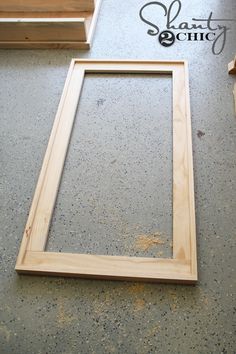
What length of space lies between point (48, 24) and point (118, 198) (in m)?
1.12

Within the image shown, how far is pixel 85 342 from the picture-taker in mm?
847

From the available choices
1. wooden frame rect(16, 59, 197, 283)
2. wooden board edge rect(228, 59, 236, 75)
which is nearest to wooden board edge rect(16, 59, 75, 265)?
wooden frame rect(16, 59, 197, 283)

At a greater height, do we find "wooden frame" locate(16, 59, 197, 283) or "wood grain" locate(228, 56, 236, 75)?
"wood grain" locate(228, 56, 236, 75)

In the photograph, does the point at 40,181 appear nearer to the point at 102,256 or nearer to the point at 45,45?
the point at 102,256

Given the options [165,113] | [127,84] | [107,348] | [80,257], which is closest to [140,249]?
[80,257]

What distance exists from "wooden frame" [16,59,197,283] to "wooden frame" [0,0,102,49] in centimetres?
46

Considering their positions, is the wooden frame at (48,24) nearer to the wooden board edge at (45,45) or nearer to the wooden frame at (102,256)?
the wooden board edge at (45,45)

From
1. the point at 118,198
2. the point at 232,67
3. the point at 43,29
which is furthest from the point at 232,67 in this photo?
the point at 43,29

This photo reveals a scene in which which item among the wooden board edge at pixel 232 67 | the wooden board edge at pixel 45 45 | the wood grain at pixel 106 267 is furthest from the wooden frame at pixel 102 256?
the wooden board edge at pixel 45 45

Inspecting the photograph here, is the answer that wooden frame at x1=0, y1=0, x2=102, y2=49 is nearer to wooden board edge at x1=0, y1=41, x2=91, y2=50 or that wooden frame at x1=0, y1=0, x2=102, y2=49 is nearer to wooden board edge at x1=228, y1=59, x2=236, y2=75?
wooden board edge at x1=0, y1=41, x2=91, y2=50

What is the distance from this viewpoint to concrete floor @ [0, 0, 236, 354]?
86cm

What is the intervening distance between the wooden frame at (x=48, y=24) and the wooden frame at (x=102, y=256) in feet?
1.50

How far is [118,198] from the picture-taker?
113 centimetres

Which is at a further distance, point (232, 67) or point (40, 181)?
point (232, 67)
